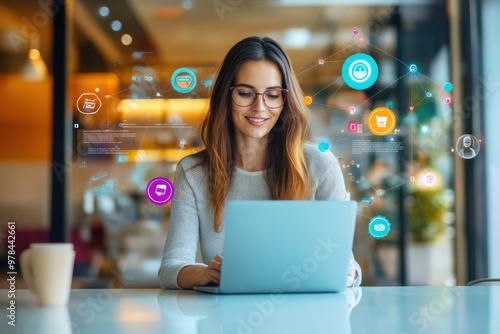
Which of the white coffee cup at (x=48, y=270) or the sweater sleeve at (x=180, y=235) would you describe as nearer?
the white coffee cup at (x=48, y=270)

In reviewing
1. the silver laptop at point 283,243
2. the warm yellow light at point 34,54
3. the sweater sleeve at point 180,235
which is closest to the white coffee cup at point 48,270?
the silver laptop at point 283,243

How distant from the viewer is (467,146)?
4133mm

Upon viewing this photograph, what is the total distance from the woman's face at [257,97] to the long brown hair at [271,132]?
18mm

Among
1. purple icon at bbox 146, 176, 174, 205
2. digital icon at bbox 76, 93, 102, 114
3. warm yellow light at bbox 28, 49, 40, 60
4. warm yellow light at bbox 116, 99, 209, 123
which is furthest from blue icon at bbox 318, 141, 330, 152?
warm yellow light at bbox 28, 49, 40, 60

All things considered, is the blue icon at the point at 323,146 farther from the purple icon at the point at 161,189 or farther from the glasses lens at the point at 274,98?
the glasses lens at the point at 274,98

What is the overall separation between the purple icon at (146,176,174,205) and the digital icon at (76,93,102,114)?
0.46 meters

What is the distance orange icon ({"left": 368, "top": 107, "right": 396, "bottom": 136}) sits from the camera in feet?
11.3

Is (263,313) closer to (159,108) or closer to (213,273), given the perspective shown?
(213,273)

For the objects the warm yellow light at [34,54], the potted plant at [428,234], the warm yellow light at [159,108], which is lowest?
the potted plant at [428,234]

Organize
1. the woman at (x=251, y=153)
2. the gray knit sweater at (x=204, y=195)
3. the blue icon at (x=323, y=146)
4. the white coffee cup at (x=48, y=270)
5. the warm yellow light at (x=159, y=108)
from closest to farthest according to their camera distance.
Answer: the white coffee cup at (x=48, y=270)
the gray knit sweater at (x=204, y=195)
the woman at (x=251, y=153)
the warm yellow light at (x=159, y=108)
the blue icon at (x=323, y=146)

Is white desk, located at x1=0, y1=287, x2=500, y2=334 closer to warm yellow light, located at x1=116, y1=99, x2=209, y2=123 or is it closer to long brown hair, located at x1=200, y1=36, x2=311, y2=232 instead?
long brown hair, located at x1=200, y1=36, x2=311, y2=232

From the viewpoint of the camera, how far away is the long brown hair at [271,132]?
82.3 inches

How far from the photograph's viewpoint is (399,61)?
161 inches

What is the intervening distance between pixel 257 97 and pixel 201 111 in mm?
1119
